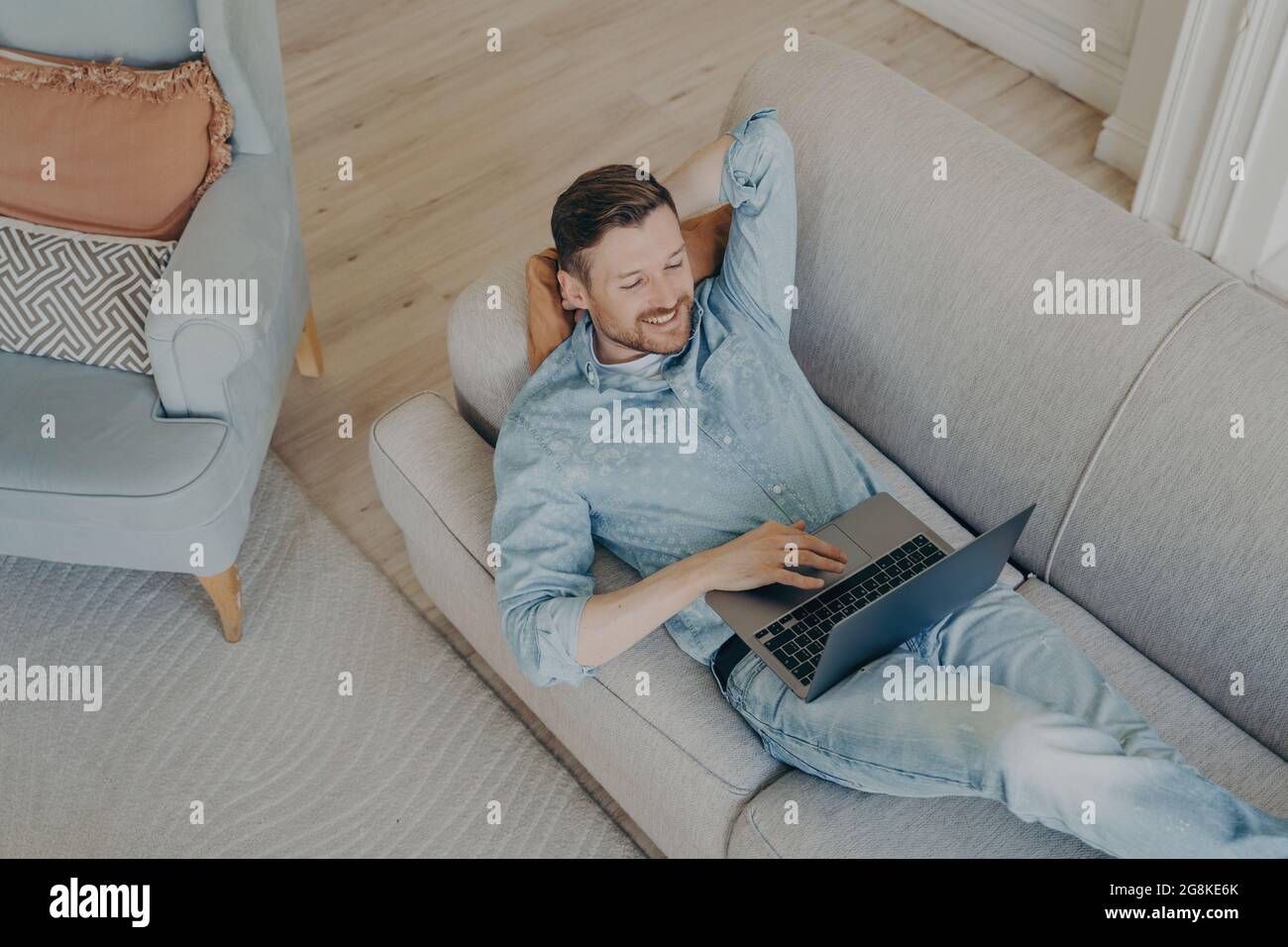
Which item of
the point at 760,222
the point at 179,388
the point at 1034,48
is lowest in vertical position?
the point at 179,388

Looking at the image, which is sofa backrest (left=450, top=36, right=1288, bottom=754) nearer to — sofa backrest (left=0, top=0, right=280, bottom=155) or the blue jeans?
the blue jeans

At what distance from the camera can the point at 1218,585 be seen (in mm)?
1490

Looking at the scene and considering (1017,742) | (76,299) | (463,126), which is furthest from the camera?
(463,126)

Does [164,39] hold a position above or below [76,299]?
above

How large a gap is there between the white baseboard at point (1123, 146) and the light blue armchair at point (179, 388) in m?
1.92

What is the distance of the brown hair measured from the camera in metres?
1.60

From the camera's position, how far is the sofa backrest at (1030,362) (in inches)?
58.7

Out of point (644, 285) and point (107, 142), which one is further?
point (107, 142)

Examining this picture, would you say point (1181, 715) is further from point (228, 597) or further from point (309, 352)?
point (309, 352)

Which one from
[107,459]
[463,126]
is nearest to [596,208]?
[107,459]

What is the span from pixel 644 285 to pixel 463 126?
168cm

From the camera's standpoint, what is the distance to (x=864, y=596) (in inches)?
59.9
